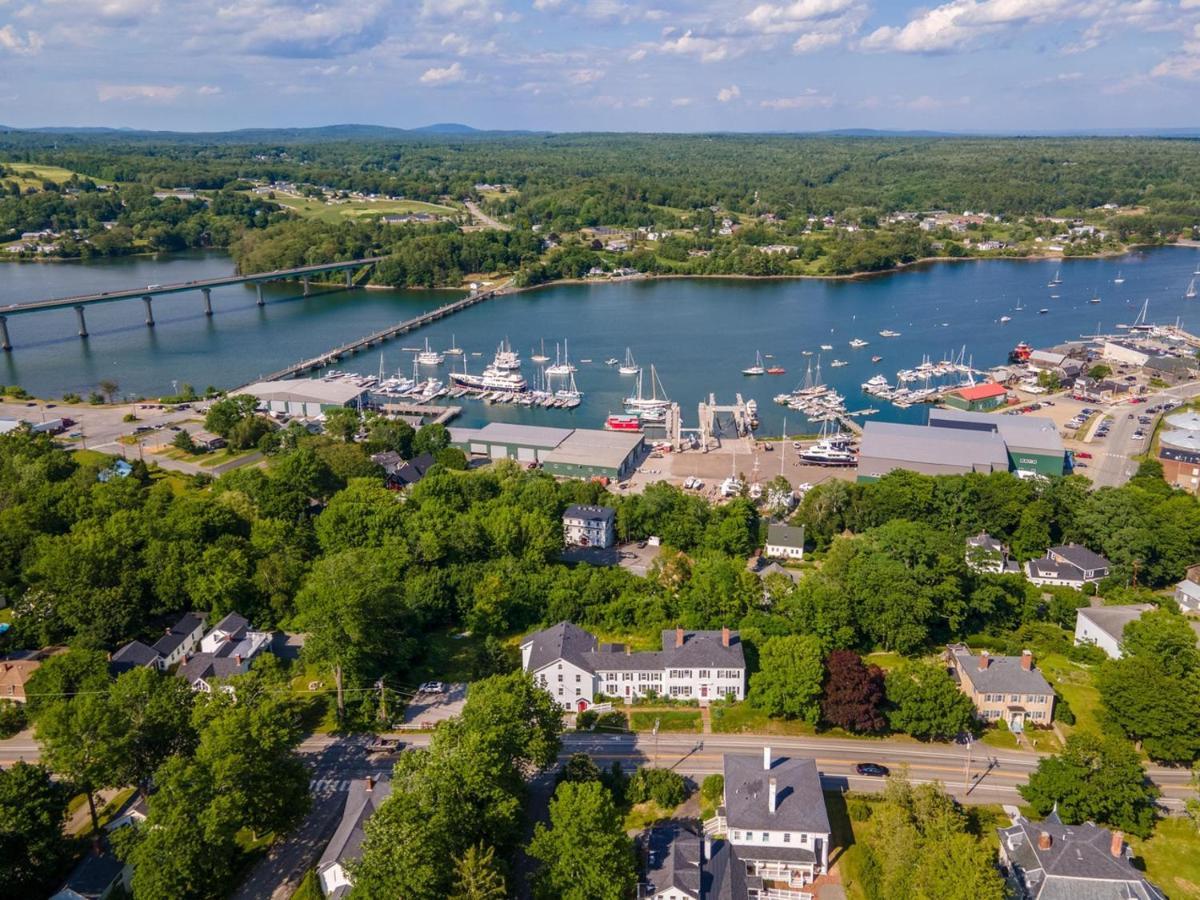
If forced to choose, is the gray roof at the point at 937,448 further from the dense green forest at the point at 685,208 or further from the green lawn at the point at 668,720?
the dense green forest at the point at 685,208

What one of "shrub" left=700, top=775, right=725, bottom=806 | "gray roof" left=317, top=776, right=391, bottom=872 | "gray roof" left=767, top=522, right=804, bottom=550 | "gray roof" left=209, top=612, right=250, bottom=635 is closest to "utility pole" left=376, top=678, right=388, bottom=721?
"gray roof" left=317, top=776, right=391, bottom=872

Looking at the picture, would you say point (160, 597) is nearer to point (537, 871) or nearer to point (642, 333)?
point (537, 871)

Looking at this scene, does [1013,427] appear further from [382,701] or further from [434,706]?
[382,701]

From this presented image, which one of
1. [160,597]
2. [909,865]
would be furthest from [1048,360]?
[160,597]

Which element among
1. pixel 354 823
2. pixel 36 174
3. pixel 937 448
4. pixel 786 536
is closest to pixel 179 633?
pixel 354 823

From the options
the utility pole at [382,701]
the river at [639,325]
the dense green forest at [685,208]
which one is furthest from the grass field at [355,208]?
the utility pole at [382,701]
